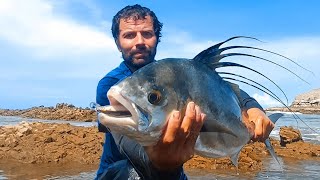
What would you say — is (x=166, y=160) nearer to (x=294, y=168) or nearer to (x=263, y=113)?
(x=263, y=113)

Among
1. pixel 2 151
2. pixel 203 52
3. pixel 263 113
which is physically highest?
pixel 203 52

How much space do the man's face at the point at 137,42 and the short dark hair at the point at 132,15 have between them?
74 millimetres

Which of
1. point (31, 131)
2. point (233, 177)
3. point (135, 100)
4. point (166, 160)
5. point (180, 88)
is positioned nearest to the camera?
point (135, 100)

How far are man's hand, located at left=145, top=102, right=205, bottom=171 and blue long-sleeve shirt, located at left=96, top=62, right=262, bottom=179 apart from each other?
Result: 0.08 metres

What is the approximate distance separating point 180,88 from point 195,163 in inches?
351

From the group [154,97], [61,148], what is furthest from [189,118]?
[61,148]

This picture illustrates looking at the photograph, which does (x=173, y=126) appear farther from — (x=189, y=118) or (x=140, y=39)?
(x=140, y=39)

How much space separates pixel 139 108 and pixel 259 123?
135cm

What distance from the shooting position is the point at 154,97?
2305mm

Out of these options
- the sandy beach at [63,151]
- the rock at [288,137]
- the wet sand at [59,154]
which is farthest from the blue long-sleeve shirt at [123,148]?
the rock at [288,137]

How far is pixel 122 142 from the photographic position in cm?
287

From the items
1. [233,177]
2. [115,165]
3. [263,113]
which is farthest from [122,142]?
[233,177]

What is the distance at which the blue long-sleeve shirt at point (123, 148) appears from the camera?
9.00 ft

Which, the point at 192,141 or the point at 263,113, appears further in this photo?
the point at 263,113
